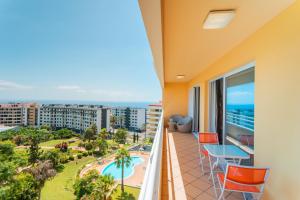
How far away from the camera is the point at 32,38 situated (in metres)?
25.0

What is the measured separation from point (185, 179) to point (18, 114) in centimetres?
4744

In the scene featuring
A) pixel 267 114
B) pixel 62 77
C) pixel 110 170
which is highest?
pixel 62 77

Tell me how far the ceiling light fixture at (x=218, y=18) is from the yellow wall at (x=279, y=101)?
1.67 feet

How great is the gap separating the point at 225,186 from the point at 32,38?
31.5 metres

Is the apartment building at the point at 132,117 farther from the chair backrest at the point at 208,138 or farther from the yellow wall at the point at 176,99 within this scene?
the chair backrest at the point at 208,138

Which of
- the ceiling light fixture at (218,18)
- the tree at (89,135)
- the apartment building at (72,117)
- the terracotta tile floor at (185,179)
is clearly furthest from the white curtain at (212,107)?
the apartment building at (72,117)

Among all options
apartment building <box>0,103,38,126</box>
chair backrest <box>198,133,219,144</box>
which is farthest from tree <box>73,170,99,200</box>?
apartment building <box>0,103,38,126</box>

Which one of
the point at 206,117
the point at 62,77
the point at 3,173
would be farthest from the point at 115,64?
the point at 206,117

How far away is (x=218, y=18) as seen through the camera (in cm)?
174

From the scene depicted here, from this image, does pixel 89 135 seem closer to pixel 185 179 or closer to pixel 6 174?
pixel 6 174

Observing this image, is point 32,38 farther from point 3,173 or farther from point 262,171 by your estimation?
point 262,171

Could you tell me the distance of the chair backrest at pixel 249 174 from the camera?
156 centimetres

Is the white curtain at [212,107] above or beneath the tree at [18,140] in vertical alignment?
above

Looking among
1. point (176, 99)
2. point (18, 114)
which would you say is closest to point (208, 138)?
point (176, 99)
